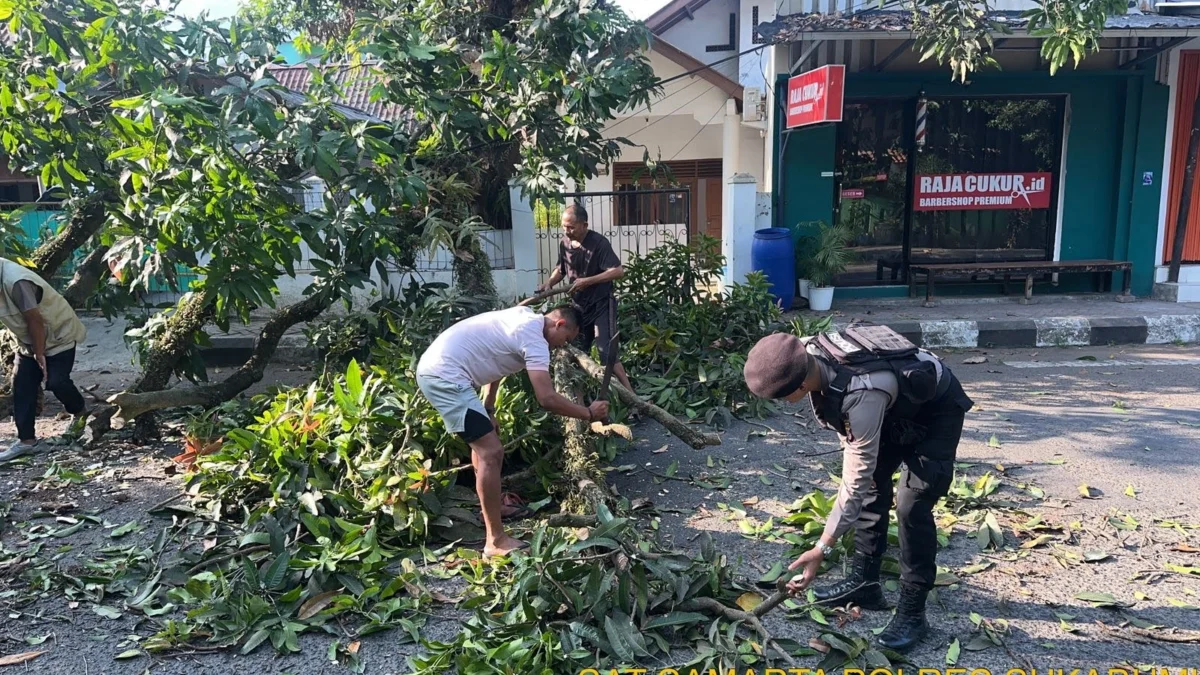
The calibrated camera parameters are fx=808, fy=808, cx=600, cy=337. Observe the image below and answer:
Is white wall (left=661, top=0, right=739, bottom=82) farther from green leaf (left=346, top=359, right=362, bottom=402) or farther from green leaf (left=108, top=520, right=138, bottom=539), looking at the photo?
green leaf (left=108, top=520, right=138, bottom=539)

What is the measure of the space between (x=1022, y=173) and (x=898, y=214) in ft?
5.37

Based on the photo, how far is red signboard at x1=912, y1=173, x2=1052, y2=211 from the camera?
10.2m

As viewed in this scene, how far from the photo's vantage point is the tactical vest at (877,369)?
2822 mm

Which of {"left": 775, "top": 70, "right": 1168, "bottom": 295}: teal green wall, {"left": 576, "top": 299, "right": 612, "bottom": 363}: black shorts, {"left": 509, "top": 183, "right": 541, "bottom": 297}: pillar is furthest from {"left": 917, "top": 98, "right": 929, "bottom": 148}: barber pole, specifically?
{"left": 576, "top": 299, "right": 612, "bottom": 363}: black shorts

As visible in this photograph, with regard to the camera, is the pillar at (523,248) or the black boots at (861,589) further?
the pillar at (523,248)

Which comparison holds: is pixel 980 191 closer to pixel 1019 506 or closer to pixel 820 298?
pixel 820 298

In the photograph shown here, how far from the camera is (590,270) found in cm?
621

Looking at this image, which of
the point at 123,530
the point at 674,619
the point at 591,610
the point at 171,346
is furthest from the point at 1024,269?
the point at 123,530

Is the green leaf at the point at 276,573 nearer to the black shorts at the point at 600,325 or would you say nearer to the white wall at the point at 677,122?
the black shorts at the point at 600,325

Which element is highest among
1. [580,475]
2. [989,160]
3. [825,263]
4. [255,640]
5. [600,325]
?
[989,160]

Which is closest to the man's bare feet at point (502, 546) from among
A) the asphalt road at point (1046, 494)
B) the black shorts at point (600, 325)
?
the asphalt road at point (1046, 494)

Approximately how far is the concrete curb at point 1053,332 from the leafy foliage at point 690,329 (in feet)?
6.33

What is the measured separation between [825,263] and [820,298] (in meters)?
0.43

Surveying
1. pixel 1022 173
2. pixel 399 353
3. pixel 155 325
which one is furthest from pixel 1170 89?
pixel 155 325
